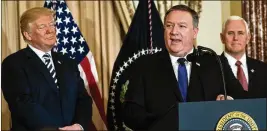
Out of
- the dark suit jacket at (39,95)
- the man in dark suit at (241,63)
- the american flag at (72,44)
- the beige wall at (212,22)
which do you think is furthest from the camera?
the beige wall at (212,22)

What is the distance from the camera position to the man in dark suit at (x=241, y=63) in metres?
3.99

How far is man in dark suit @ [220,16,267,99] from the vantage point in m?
3.99

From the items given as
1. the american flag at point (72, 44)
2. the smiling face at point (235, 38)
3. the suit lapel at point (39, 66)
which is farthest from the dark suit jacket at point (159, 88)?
the american flag at point (72, 44)

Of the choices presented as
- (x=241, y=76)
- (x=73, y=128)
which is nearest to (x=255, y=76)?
A: (x=241, y=76)

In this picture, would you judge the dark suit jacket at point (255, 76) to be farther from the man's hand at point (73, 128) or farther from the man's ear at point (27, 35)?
the man's ear at point (27, 35)

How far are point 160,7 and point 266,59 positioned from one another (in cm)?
126

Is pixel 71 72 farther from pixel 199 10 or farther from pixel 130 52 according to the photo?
pixel 199 10

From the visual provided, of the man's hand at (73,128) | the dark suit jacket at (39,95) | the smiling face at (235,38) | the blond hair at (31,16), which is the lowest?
the man's hand at (73,128)

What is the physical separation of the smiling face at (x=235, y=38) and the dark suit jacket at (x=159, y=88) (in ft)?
2.88

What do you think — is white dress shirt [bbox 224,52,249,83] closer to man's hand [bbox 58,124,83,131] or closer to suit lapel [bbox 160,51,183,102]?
suit lapel [bbox 160,51,183,102]

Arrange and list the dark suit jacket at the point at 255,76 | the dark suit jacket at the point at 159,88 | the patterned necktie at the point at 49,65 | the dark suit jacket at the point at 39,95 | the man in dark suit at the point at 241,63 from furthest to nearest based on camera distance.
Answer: the man in dark suit at the point at 241,63
the dark suit jacket at the point at 255,76
the patterned necktie at the point at 49,65
the dark suit jacket at the point at 39,95
the dark suit jacket at the point at 159,88

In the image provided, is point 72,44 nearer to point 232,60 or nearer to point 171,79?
point 232,60

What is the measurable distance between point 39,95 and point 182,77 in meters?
0.91

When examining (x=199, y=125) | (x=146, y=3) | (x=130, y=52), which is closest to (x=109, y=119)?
(x=130, y=52)
